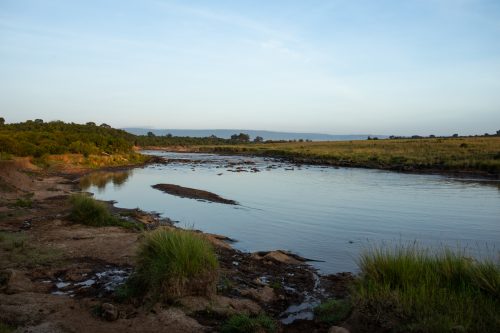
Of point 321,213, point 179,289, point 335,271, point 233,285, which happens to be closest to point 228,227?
point 321,213

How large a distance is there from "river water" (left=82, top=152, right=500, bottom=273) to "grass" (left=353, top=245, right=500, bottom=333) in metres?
2.22

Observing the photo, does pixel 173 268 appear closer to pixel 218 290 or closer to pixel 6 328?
pixel 218 290

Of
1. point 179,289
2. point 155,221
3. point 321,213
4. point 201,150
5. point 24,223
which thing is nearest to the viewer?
point 179,289

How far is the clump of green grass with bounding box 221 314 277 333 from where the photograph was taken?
6926mm

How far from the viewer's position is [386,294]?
22.7 feet

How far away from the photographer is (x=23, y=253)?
36.5 ft

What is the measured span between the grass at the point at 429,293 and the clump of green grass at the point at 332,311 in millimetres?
433

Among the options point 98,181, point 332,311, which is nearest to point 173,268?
point 332,311

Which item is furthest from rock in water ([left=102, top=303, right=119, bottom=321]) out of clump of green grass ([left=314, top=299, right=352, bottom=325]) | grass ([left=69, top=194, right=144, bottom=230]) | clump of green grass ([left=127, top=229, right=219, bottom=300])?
grass ([left=69, top=194, right=144, bottom=230])

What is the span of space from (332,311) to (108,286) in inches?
179

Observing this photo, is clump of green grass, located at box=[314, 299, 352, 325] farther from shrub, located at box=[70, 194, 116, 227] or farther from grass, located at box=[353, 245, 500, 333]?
shrub, located at box=[70, 194, 116, 227]

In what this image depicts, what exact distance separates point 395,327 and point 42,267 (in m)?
7.87

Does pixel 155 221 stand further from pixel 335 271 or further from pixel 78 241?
pixel 335 271

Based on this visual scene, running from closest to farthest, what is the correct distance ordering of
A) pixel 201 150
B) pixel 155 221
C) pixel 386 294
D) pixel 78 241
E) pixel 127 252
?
1. pixel 386 294
2. pixel 127 252
3. pixel 78 241
4. pixel 155 221
5. pixel 201 150
